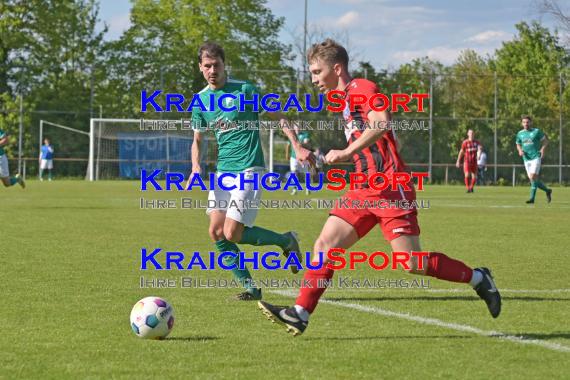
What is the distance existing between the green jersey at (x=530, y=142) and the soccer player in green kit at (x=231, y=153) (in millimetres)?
18997

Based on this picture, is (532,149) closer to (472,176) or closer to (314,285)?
(472,176)

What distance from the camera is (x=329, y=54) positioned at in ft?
21.1

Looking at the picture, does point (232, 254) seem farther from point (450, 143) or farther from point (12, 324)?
point (450, 143)

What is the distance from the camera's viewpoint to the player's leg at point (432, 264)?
6.41 m

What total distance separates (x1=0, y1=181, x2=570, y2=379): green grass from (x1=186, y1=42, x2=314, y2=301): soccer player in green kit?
49 centimetres

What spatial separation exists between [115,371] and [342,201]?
1.90 meters

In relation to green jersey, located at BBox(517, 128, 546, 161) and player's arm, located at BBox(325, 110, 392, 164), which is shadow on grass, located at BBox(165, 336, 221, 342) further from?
green jersey, located at BBox(517, 128, 546, 161)

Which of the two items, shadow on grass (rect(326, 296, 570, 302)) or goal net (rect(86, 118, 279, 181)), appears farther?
goal net (rect(86, 118, 279, 181))

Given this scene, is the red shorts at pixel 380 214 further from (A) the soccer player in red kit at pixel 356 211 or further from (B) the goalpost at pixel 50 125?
(B) the goalpost at pixel 50 125

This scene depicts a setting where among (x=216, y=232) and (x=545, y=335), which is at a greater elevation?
(x=216, y=232)

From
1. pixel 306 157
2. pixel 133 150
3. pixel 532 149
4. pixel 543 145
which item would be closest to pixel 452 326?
pixel 306 157

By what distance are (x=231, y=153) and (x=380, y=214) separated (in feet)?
7.57

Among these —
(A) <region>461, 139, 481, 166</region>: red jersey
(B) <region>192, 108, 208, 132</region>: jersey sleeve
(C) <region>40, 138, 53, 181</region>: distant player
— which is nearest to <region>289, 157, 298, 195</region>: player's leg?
→ (A) <region>461, 139, 481, 166</region>: red jersey

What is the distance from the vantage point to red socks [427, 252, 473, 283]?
21.6 ft
